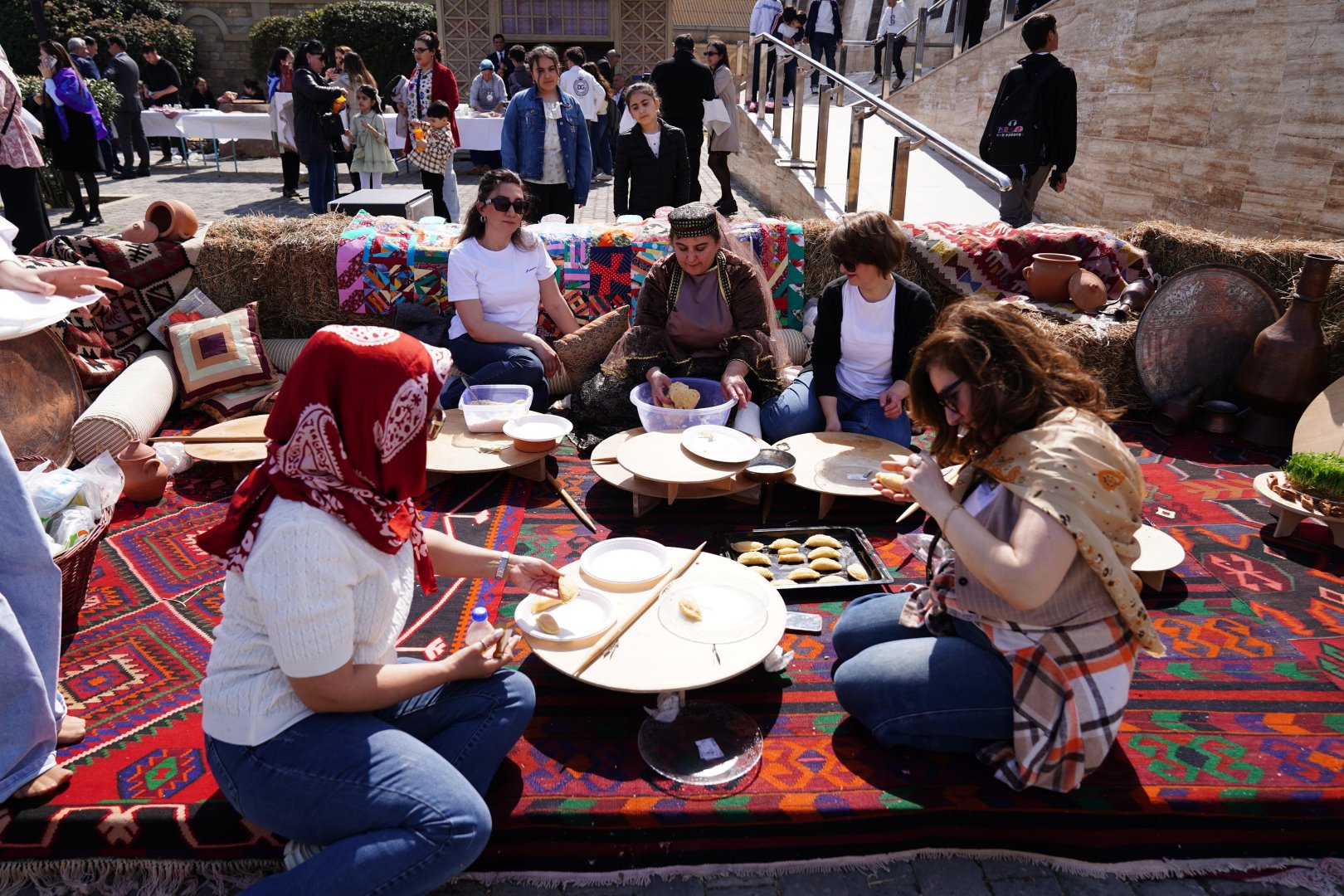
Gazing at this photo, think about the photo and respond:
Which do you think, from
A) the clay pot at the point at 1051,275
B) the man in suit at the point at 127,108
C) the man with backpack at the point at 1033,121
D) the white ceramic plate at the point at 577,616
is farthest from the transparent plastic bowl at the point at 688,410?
the man in suit at the point at 127,108

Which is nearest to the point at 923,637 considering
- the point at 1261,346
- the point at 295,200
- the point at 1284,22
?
the point at 1261,346

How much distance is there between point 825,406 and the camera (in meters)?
4.50

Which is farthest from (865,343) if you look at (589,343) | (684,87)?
Answer: (684,87)

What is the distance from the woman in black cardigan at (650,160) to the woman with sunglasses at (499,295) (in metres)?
2.20

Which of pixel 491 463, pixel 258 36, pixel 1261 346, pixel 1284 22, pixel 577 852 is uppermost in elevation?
pixel 258 36

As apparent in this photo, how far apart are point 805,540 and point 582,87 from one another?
9009 millimetres

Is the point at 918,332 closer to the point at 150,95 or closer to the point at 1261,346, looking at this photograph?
the point at 1261,346

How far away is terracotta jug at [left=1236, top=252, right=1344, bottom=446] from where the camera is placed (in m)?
4.77

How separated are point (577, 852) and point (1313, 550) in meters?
3.54

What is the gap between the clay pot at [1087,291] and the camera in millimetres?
5523

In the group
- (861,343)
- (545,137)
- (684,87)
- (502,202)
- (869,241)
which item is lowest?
(861,343)

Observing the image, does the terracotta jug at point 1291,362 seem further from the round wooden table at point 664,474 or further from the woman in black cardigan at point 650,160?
the woman in black cardigan at point 650,160

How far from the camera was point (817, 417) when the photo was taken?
4613 mm

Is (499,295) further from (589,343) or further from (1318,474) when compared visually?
(1318,474)
